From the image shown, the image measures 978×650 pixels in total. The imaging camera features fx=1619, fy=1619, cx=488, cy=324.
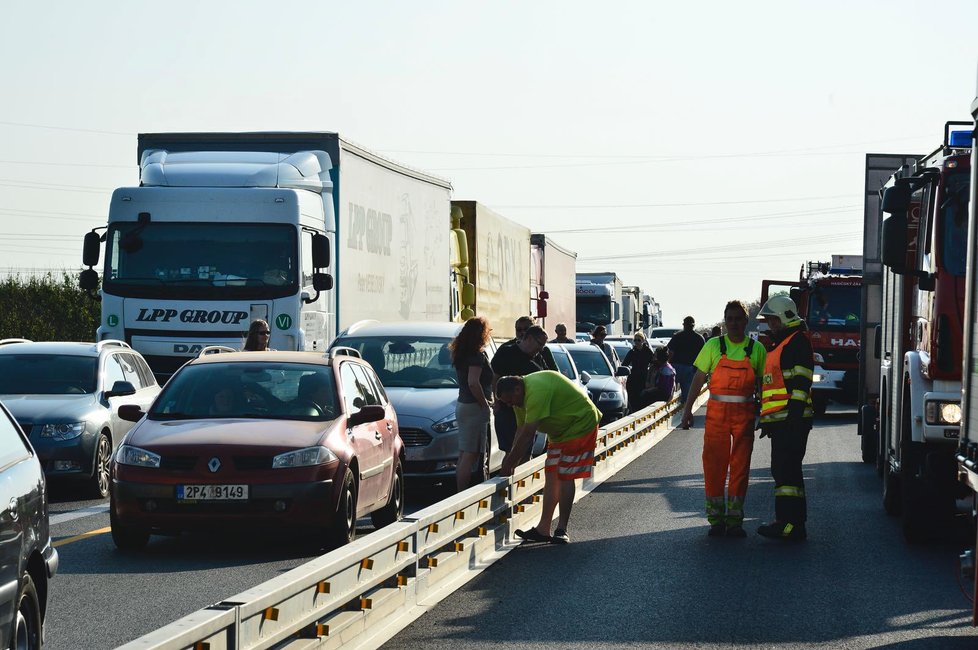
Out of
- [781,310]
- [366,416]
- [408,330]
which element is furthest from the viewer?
[408,330]

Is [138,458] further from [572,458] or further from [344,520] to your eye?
[572,458]

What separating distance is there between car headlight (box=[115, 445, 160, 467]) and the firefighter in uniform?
4.45 metres

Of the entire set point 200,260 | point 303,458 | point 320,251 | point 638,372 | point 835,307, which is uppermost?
point 320,251

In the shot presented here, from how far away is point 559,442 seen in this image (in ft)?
38.4

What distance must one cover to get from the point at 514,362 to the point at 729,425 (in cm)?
216

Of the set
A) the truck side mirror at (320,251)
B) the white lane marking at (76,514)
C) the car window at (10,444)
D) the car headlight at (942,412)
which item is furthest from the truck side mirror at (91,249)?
the car window at (10,444)

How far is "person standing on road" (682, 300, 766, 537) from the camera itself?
12.2 m

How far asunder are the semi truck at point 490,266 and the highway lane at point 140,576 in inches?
599

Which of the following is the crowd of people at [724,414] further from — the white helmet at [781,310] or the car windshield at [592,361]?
the car windshield at [592,361]

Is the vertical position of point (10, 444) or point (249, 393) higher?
point (10, 444)

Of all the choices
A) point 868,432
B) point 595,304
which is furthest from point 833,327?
point 595,304

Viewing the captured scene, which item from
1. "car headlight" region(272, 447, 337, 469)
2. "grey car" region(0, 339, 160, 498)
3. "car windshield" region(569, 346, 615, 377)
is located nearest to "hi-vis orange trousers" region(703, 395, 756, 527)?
"car headlight" region(272, 447, 337, 469)

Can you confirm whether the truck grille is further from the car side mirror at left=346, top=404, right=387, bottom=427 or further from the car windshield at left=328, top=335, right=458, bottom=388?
the car side mirror at left=346, top=404, right=387, bottom=427

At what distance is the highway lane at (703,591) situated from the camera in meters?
8.05
